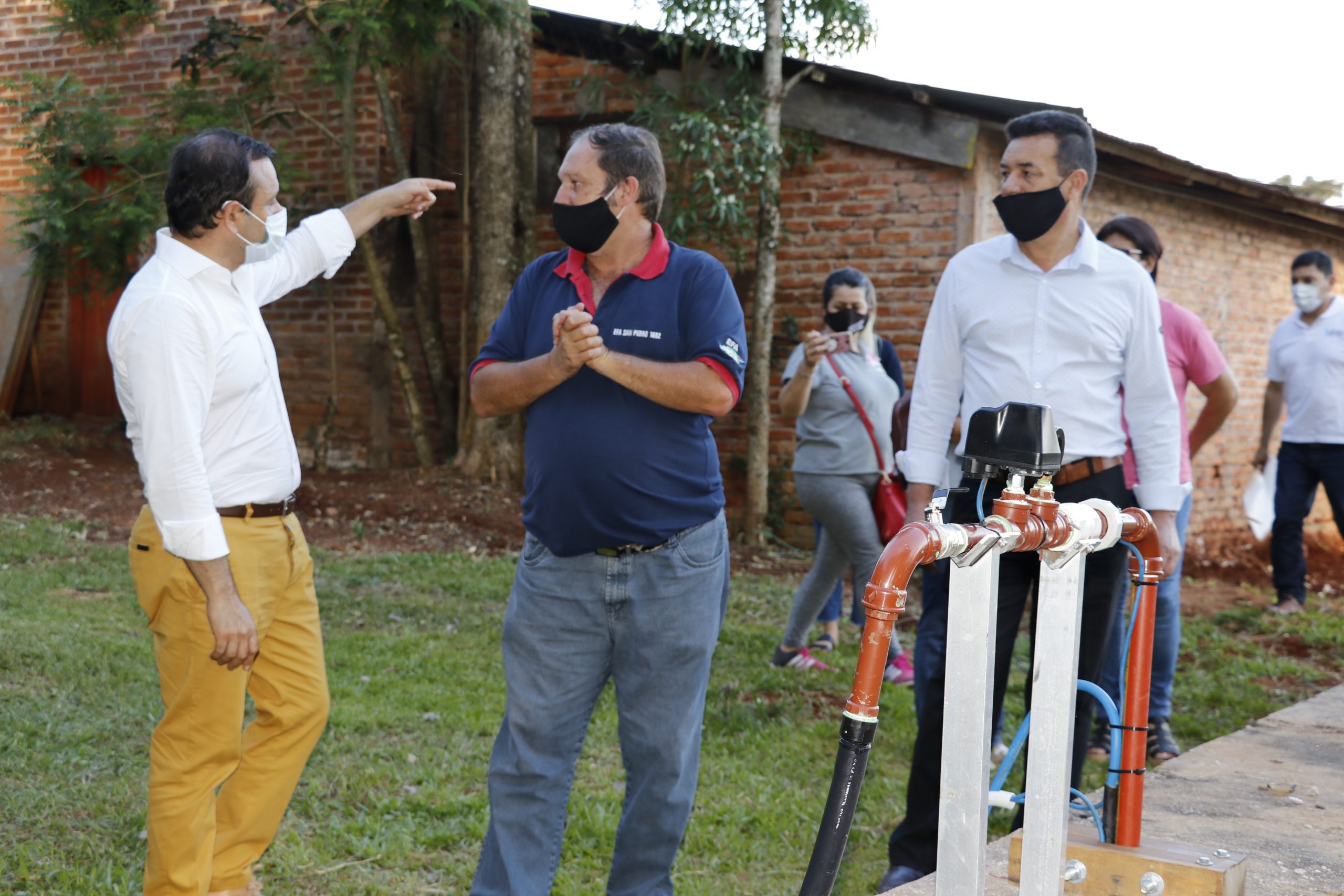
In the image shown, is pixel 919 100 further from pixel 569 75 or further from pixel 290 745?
pixel 290 745

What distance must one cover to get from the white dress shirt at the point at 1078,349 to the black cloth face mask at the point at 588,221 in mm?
1069

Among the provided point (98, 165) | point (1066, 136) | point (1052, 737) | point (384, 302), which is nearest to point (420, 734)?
point (1066, 136)

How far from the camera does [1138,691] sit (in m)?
2.28

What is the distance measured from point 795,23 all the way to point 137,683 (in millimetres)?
6354

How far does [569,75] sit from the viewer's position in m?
10.0

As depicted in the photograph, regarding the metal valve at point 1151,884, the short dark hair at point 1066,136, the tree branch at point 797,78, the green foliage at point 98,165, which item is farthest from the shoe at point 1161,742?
the green foliage at point 98,165

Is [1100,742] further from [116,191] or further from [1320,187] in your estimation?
[1320,187]

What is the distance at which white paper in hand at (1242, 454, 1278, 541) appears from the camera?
7164mm

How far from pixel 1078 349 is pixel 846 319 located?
2.45 metres

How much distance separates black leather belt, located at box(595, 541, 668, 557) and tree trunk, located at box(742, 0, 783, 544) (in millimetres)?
5722

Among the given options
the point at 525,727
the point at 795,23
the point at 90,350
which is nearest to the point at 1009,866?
the point at 525,727

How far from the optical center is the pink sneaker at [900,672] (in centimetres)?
569

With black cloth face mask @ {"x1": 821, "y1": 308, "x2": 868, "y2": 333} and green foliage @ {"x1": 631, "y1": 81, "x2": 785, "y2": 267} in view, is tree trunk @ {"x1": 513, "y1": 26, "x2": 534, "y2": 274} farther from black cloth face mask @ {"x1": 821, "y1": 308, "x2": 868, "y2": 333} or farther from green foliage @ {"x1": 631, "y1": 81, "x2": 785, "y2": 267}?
black cloth face mask @ {"x1": 821, "y1": 308, "x2": 868, "y2": 333}

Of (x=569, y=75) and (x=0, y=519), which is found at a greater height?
(x=569, y=75)
